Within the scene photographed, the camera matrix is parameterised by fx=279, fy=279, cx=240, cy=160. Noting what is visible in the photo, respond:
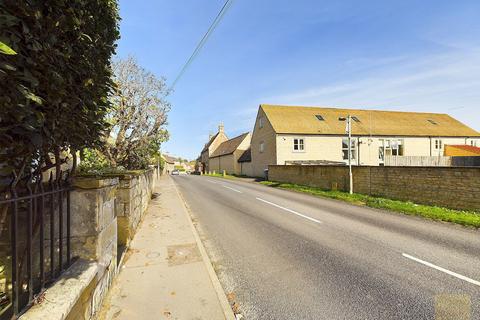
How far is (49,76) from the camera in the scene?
2328mm

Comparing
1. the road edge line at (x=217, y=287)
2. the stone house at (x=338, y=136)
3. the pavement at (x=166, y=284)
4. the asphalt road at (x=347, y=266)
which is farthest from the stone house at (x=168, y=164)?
the road edge line at (x=217, y=287)

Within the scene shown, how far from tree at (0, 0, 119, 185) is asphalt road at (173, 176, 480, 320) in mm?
3431

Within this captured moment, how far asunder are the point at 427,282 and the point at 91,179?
5.73 metres

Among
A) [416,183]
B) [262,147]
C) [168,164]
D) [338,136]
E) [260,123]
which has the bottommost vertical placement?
[416,183]

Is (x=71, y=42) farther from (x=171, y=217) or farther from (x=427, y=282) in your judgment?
(x=171, y=217)

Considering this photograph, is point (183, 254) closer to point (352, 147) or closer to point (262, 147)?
point (262, 147)

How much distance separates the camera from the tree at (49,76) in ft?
6.14

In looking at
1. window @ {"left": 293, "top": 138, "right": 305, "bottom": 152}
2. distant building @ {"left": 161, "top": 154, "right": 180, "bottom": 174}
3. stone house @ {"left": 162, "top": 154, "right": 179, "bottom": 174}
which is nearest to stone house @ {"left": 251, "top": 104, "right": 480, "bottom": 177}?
window @ {"left": 293, "top": 138, "right": 305, "bottom": 152}

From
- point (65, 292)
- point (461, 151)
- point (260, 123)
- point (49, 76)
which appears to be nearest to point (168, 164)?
point (260, 123)

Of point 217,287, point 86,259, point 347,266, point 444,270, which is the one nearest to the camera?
point 86,259

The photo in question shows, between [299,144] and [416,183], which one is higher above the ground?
[299,144]

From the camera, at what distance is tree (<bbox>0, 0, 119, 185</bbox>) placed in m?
1.87

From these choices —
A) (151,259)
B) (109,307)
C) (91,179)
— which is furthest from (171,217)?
(91,179)

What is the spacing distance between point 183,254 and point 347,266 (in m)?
3.58
